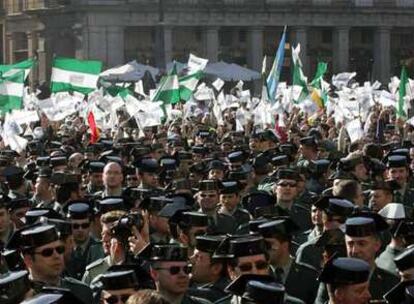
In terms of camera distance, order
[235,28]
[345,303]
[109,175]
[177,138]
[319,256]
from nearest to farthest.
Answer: [345,303] < [319,256] < [109,175] < [177,138] < [235,28]

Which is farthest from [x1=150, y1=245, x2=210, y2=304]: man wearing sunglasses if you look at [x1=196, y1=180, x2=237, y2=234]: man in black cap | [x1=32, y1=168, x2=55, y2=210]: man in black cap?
[x1=32, y1=168, x2=55, y2=210]: man in black cap

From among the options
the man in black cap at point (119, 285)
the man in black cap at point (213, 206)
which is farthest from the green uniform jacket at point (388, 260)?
the man in black cap at point (213, 206)

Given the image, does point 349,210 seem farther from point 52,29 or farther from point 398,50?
point 398,50

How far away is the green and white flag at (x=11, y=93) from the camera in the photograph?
89.8 feet

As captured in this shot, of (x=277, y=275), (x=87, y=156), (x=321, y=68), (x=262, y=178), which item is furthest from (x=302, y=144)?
(x=321, y=68)

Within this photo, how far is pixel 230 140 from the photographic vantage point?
23.9 m

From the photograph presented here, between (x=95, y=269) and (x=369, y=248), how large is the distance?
8.16 feet

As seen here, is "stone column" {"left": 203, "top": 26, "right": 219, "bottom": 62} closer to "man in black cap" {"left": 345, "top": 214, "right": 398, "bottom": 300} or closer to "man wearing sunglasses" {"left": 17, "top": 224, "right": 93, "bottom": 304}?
"man in black cap" {"left": 345, "top": 214, "right": 398, "bottom": 300}

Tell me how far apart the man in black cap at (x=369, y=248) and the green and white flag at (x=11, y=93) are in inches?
708

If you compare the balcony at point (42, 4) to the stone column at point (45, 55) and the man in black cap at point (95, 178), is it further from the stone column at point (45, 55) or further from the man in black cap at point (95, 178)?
the man in black cap at point (95, 178)

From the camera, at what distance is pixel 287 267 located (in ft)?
34.3

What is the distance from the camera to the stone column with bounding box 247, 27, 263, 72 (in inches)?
2987

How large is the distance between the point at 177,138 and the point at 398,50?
59521 mm

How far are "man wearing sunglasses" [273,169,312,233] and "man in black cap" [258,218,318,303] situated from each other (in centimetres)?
345
